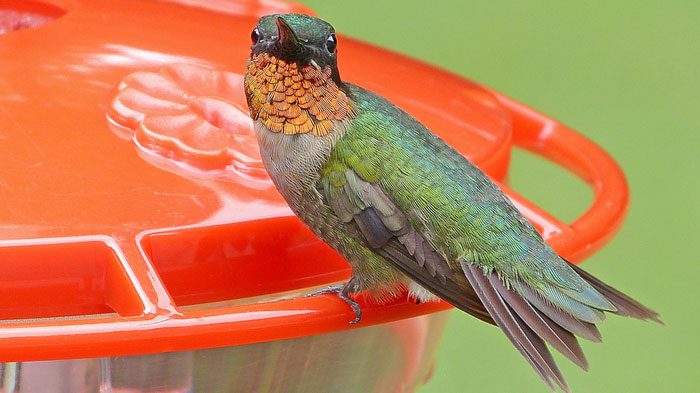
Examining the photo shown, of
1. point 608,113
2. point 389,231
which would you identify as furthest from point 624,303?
point 608,113

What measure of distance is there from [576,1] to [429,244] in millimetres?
5543

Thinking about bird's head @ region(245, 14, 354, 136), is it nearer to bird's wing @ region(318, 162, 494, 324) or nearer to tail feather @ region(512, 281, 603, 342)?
bird's wing @ region(318, 162, 494, 324)

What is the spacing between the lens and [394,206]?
7.02ft

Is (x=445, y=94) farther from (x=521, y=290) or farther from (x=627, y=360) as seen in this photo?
(x=627, y=360)

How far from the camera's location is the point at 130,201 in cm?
197

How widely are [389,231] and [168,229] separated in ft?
1.26

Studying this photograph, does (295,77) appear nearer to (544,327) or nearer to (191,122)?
(191,122)

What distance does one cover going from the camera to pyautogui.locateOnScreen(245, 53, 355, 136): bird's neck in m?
2.07

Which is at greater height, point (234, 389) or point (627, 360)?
point (234, 389)

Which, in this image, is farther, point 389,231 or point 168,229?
point 389,231

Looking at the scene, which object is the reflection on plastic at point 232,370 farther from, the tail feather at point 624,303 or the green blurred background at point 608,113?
the green blurred background at point 608,113

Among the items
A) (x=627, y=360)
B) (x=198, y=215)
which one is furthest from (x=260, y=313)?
(x=627, y=360)

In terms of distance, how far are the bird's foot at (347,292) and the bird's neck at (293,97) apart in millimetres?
255

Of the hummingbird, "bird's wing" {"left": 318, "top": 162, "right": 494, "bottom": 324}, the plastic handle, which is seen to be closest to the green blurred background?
the plastic handle
